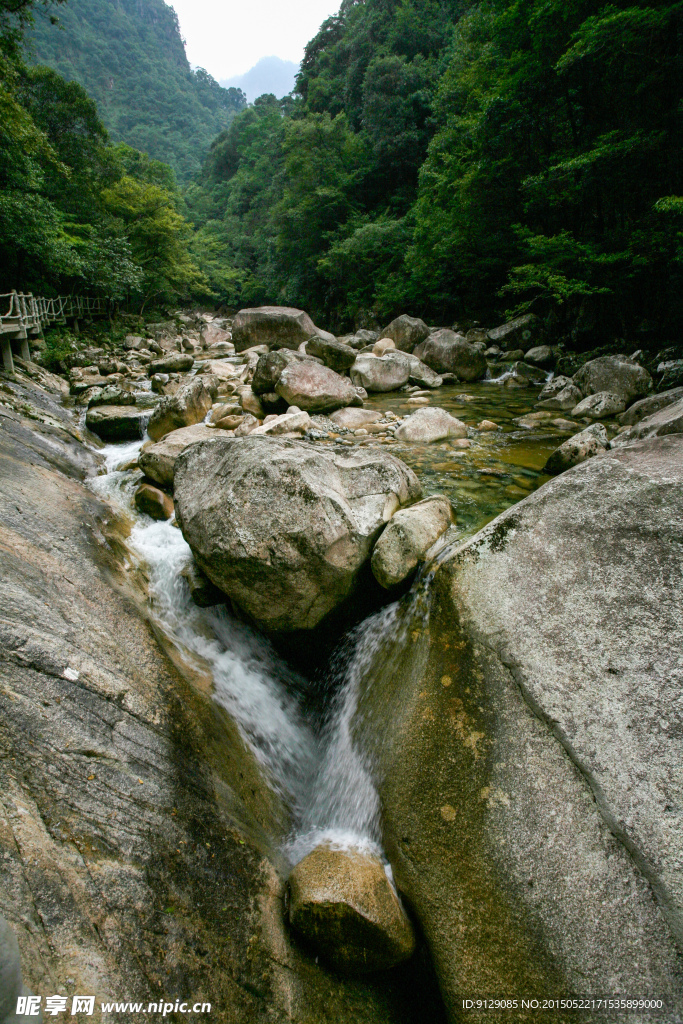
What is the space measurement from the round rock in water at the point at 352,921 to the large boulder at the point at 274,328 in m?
17.0

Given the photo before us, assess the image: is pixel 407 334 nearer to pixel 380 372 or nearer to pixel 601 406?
pixel 380 372

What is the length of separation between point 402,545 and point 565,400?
23.1 ft

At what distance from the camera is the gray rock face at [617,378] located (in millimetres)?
8297

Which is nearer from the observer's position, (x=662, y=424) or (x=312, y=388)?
(x=662, y=424)

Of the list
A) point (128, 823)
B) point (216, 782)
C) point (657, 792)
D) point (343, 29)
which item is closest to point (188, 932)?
point (128, 823)

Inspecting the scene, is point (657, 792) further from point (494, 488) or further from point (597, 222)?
point (597, 222)

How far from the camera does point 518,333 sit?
1549 centimetres

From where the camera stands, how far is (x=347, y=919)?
1978mm

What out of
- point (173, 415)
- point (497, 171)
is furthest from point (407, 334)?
point (173, 415)

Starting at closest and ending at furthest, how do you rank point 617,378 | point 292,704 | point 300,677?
1. point 292,704
2. point 300,677
3. point 617,378

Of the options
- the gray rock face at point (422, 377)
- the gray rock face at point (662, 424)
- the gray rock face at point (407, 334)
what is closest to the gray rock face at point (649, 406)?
the gray rock face at point (662, 424)

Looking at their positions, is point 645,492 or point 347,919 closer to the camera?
point 347,919

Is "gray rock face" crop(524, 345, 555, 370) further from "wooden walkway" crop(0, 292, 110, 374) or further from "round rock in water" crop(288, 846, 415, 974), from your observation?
"round rock in water" crop(288, 846, 415, 974)

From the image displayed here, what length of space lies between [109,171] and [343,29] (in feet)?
100
